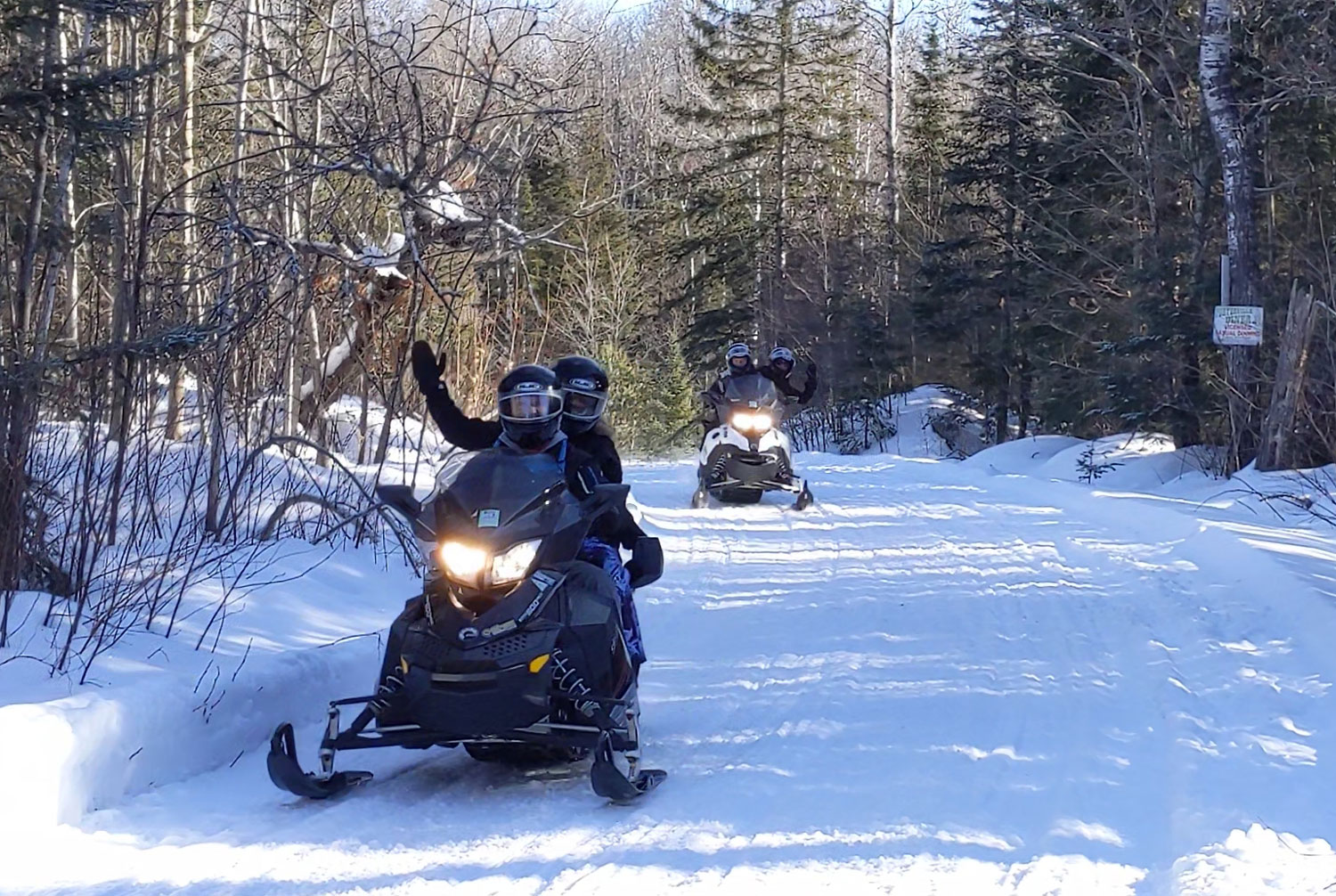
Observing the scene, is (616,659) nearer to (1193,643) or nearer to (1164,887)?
(1164,887)

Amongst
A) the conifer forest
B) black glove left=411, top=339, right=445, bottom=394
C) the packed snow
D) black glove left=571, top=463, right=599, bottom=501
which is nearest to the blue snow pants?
black glove left=571, top=463, right=599, bottom=501

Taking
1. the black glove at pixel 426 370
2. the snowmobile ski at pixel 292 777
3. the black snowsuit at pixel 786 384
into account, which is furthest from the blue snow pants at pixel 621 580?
the black snowsuit at pixel 786 384

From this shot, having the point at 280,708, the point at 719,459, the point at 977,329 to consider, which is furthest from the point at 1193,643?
the point at 977,329

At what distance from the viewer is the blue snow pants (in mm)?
6059

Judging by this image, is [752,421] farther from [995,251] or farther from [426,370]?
[995,251]

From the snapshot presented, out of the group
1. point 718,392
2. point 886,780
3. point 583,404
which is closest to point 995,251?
point 718,392

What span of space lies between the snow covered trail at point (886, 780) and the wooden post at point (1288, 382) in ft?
21.7

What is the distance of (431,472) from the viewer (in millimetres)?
13773

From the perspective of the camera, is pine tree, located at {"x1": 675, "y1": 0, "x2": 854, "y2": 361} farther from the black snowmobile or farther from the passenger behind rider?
the black snowmobile

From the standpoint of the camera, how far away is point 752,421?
15.3m

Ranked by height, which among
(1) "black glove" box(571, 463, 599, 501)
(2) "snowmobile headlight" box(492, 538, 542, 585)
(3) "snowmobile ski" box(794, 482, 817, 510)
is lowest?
(3) "snowmobile ski" box(794, 482, 817, 510)

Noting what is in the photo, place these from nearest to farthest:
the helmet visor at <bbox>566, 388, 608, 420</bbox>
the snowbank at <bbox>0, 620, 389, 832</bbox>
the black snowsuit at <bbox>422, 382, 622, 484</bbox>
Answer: the snowbank at <bbox>0, 620, 389, 832</bbox> < the black snowsuit at <bbox>422, 382, 622, 484</bbox> < the helmet visor at <bbox>566, 388, 608, 420</bbox>

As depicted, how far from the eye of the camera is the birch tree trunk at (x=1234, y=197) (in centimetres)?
1755

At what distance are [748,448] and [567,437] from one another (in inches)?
331
